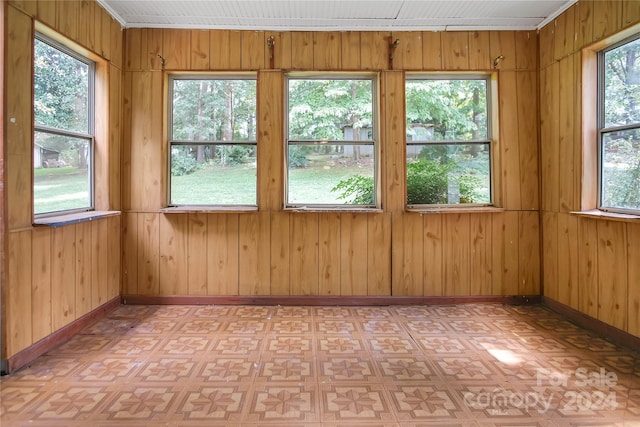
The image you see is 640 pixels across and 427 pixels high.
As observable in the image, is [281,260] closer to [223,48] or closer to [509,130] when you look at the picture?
[223,48]

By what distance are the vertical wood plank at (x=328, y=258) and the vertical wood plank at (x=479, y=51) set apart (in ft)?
7.12

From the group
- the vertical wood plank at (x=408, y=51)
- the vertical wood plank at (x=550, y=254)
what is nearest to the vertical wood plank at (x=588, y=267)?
the vertical wood plank at (x=550, y=254)

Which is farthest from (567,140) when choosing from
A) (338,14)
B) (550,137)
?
(338,14)

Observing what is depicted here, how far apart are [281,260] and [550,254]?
2.68m

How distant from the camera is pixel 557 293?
11.6 feet

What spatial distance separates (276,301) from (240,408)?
1.77m

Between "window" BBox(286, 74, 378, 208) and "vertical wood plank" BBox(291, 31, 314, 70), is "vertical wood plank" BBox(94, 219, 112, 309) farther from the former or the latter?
"vertical wood plank" BBox(291, 31, 314, 70)

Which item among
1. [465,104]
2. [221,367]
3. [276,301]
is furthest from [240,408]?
[465,104]

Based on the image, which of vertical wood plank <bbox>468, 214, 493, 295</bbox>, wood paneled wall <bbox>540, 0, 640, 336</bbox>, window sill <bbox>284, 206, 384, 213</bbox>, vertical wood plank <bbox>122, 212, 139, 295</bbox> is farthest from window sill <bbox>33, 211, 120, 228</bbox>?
wood paneled wall <bbox>540, 0, 640, 336</bbox>

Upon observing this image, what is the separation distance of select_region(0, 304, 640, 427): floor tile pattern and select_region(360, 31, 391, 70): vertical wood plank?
2490 mm

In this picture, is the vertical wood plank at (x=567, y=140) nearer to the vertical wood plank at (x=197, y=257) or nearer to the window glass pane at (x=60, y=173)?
the vertical wood plank at (x=197, y=257)

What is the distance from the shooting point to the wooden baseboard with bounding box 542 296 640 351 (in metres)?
2.72

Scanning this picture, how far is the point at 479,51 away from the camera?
377 cm

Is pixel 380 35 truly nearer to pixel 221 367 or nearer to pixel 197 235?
pixel 197 235
